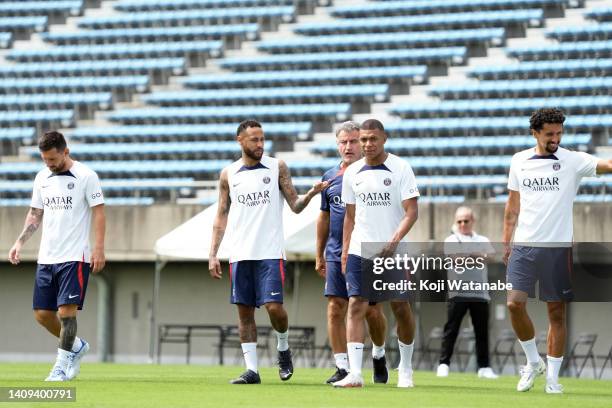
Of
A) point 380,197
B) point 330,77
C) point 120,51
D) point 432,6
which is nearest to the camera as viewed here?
point 380,197

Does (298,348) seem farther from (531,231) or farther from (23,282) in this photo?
(531,231)

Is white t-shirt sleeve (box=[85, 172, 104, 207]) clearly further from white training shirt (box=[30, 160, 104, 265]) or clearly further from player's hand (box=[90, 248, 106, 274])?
player's hand (box=[90, 248, 106, 274])

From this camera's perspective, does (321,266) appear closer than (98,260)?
No

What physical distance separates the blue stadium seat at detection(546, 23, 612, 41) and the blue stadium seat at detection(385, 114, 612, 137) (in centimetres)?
231

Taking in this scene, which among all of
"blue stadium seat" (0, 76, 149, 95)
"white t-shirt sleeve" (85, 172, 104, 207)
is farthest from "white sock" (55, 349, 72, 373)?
"blue stadium seat" (0, 76, 149, 95)

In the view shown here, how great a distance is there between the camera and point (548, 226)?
1013 centimetres

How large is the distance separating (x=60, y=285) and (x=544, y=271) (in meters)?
3.99

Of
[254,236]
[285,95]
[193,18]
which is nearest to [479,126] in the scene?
[285,95]

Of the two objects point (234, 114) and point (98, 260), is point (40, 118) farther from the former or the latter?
point (98, 260)

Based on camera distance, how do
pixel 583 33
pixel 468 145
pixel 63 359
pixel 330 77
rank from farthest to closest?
pixel 330 77 < pixel 583 33 < pixel 468 145 < pixel 63 359

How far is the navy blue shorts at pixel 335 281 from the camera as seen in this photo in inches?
444

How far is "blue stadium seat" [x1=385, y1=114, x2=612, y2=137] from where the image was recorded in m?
23.4

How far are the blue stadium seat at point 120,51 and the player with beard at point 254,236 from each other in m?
18.0

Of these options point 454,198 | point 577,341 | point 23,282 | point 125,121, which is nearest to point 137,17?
point 125,121
